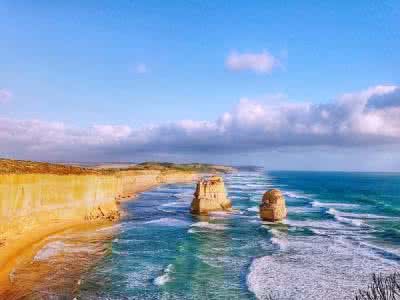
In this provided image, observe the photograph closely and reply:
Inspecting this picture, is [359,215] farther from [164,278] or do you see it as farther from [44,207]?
[44,207]

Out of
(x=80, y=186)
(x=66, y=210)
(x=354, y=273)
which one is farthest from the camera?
(x=80, y=186)

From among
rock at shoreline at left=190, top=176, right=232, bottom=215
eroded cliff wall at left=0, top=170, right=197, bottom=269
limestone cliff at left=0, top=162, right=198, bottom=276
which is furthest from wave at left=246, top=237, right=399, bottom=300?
rock at shoreline at left=190, top=176, right=232, bottom=215

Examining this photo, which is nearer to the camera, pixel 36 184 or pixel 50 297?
pixel 50 297

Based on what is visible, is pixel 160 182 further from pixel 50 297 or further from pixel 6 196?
pixel 50 297

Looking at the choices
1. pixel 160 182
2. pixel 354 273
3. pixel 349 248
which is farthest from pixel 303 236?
pixel 160 182

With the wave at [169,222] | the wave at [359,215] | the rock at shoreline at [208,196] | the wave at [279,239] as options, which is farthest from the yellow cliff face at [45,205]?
the wave at [359,215]

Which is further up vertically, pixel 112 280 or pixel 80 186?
pixel 80 186

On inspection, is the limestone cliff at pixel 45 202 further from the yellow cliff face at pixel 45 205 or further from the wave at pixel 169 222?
the wave at pixel 169 222
